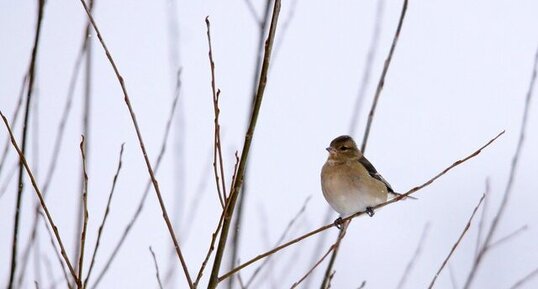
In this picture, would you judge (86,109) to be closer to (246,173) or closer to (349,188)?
(246,173)

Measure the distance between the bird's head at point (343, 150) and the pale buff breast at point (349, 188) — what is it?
10 cm

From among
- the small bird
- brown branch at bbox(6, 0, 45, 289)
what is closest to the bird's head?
the small bird

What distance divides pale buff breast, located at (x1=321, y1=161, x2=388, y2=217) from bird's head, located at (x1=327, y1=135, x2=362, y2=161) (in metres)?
0.10

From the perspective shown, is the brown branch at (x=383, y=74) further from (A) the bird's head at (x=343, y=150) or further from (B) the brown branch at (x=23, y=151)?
(A) the bird's head at (x=343, y=150)

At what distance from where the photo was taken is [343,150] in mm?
5855

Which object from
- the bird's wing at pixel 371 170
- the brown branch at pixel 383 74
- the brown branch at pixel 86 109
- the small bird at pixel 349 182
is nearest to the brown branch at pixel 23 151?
the brown branch at pixel 86 109

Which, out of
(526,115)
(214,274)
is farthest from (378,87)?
(214,274)

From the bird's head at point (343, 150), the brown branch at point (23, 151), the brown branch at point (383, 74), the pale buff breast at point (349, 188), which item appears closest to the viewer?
the brown branch at point (23, 151)

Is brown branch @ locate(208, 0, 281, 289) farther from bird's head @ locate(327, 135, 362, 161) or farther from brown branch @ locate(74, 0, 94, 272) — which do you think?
bird's head @ locate(327, 135, 362, 161)

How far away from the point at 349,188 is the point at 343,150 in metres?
0.50

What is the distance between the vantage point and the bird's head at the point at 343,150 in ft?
18.9

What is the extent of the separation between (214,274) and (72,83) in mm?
1544

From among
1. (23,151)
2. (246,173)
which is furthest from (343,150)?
(23,151)

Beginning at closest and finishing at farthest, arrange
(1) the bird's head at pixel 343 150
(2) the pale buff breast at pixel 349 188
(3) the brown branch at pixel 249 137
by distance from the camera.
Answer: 1. (3) the brown branch at pixel 249 137
2. (2) the pale buff breast at pixel 349 188
3. (1) the bird's head at pixel 343 150
